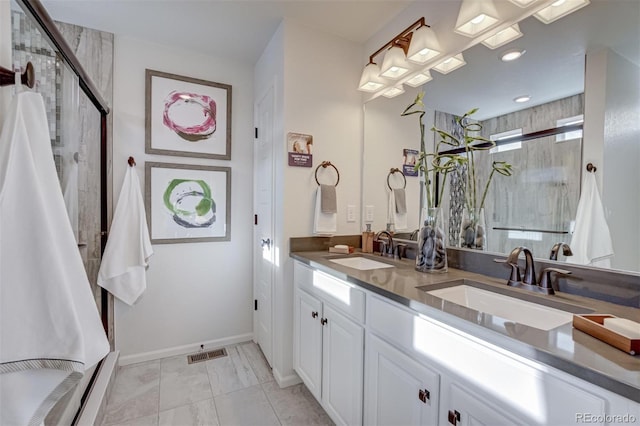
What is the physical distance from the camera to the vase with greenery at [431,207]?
1501 millimetres

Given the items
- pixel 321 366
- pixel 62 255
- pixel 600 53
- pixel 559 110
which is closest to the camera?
pixel 62 255

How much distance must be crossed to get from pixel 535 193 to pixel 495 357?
0.84m

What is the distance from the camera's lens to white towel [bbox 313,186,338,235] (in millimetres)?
2086

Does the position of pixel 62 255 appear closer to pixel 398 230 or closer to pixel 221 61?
pixel 398 230

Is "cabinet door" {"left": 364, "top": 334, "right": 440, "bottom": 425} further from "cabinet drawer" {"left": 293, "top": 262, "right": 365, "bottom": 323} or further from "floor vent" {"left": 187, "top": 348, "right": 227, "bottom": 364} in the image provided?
"floor vent" {"left": 187, "top": 348, "right": 227, "bottom": 364}

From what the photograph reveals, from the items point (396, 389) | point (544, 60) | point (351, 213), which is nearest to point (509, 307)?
point (396, 389)

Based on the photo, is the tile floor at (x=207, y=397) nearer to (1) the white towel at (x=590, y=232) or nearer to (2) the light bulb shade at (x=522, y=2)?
(1) the white towel at (x=590, y=232)

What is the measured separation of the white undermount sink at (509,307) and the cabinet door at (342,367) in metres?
0.46

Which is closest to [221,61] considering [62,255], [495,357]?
[62,255]

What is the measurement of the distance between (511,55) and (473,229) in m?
0.87

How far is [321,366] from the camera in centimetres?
167

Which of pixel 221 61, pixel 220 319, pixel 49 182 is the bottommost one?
pixel 220 319

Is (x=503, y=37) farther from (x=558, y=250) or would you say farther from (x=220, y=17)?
(x=220, y=17)

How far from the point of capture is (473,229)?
155 cm
